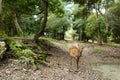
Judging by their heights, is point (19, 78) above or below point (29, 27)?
below

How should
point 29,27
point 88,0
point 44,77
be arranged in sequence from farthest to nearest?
1. point 29,27
2. point 88,0
3. point 44,77

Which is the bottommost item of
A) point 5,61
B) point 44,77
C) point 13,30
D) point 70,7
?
point 44,77

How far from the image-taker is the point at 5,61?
7.64 meters

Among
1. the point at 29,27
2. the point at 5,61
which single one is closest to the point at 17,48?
the point at 5,61

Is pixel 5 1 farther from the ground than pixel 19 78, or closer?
farther from the ground

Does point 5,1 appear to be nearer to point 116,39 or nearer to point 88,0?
point 88,0

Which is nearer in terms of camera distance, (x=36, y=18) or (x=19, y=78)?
(x=19, y=78)

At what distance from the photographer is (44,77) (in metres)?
6.97

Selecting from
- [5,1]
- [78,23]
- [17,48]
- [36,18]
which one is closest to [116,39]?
[78,23]

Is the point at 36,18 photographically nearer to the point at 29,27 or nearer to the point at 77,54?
the point at 29,27

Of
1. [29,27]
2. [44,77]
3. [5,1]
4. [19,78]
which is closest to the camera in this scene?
[19,78]

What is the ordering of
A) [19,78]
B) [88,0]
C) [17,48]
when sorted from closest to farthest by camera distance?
1. [19,78]
2. [17,48]
3. [88,0]

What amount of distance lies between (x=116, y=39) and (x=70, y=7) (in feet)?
30.2

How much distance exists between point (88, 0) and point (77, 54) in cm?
752
